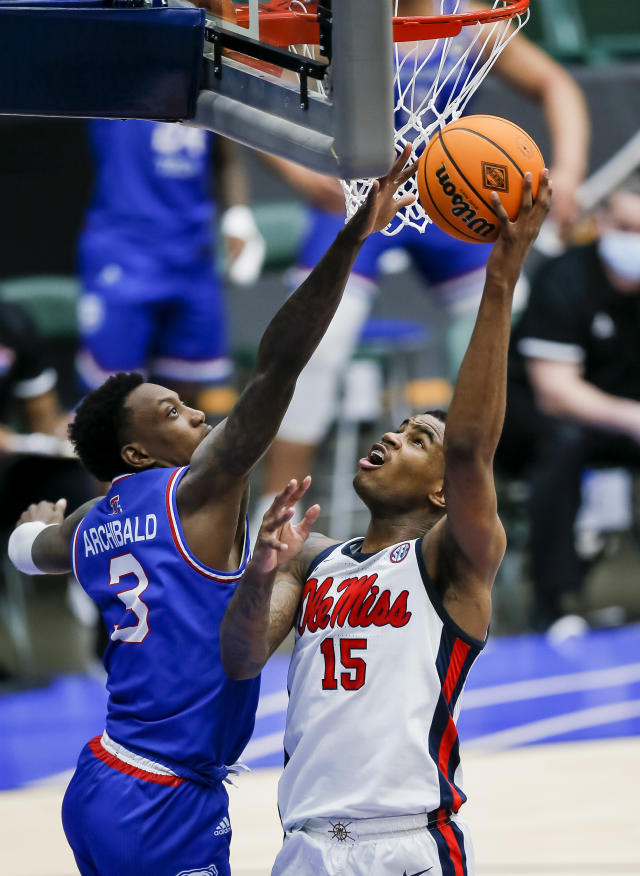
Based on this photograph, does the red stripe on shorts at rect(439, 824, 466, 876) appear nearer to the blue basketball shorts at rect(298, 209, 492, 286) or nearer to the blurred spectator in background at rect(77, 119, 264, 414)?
the blue basketball shorts at rect(298, 209, 492, 286)

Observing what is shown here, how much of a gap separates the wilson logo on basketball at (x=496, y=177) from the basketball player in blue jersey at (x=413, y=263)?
4704 mm

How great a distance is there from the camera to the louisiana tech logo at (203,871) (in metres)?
3.12

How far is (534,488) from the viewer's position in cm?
833

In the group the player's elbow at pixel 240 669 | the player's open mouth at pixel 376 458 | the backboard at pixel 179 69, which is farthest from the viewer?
the player's open mouth at pixel 376 458

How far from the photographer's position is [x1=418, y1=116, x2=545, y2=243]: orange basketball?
2.89 meters

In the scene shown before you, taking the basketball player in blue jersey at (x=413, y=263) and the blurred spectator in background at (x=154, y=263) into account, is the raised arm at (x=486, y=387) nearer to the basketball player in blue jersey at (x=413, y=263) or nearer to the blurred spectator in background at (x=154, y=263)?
the basketball player in blue jersey at (x=413, y=263)

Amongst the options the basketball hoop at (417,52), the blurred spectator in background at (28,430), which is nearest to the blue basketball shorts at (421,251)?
the blurred spectator in background at (28,430)

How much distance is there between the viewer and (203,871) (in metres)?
3.14

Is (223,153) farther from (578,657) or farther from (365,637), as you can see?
(365,637)

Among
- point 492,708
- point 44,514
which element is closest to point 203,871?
point 44,514

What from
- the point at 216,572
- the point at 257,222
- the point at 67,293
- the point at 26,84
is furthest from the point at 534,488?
the point at 26,84

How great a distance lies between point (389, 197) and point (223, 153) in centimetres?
538

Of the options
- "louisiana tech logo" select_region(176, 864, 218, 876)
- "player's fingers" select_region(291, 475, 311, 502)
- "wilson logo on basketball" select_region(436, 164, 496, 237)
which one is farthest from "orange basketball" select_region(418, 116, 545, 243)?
"louisiana tech logo" select_region(176, 864, 218, 876)

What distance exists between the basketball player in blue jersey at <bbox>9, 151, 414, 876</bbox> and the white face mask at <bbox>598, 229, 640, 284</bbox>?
5.71 meters
